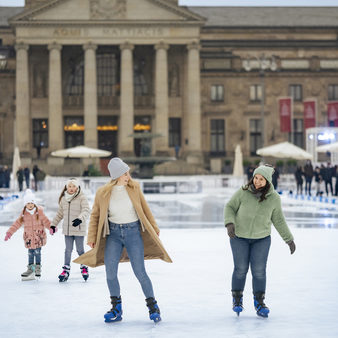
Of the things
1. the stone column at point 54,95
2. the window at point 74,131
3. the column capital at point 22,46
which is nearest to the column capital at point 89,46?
the stone column at point 54,95

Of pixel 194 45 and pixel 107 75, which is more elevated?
pixel 194 45

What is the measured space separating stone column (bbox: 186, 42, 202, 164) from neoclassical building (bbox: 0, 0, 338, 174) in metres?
0.09

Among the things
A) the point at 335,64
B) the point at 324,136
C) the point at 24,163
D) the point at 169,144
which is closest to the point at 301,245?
the point at 324,136

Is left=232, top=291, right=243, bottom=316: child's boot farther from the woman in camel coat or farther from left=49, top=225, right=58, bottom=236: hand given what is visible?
left=49, top=225, right=58, bottom=236: hand

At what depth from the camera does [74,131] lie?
78375 millimetres

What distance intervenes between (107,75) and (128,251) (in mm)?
69294

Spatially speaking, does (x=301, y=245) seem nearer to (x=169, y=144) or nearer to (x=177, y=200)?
(x=177, y=200)

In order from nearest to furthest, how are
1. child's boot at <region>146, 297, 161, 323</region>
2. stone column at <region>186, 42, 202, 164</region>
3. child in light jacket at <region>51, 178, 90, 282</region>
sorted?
child's boot at <region>146, 297, 161, 323</region>
child in light jacket at <region>51, 178, 90, 282</region>
stone column at <region>186, 42, 202, 164</region>

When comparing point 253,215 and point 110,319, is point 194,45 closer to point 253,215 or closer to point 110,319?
point 253,215

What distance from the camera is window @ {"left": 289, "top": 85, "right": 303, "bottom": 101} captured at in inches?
3142

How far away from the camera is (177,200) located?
38.6 metres

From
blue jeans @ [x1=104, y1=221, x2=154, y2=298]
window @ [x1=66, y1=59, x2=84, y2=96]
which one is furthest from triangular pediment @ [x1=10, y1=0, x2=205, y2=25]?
blue jeans @ [x1=104, y1=221, x2=154, y2=298]

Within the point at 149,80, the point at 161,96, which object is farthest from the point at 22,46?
the point at 161,96

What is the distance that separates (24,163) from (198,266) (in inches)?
2271
